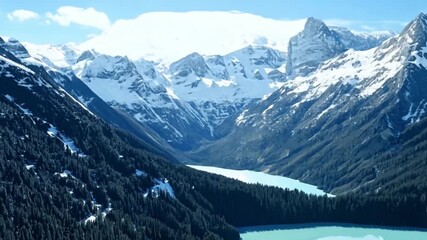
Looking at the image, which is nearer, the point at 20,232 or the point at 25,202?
the point at 20,232

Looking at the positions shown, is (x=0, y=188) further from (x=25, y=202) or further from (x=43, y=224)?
(x=43, y=224)

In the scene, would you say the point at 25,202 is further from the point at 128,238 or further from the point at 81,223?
the point at 128,238

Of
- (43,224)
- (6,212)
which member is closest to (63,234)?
(43,224)

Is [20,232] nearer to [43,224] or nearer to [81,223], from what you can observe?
[43,224]

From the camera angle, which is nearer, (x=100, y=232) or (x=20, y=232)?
(x=20, y=232)

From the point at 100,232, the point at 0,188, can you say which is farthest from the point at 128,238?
the point at 0,188

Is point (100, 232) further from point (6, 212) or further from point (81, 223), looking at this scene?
point (6, 212)

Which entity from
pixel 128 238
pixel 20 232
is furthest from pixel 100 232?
pixel 20 232

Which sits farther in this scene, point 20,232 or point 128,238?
point 128,238
